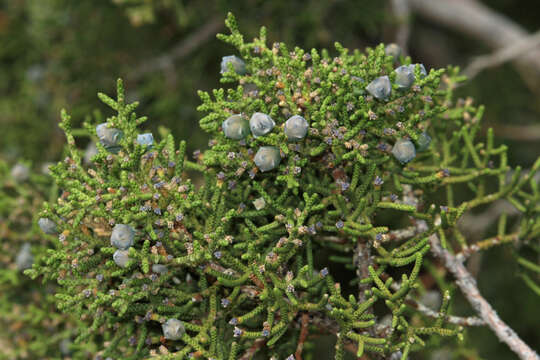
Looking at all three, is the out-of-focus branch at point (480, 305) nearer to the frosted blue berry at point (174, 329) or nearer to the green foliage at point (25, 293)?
the frosted blue berry at point (174, 329)

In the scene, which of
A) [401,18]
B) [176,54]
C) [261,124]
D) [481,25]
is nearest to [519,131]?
[481,25]

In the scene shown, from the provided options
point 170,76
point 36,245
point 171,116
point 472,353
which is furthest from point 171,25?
point 472,353

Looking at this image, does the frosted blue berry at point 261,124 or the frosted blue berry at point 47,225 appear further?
the frosted blue berry at point 47,225

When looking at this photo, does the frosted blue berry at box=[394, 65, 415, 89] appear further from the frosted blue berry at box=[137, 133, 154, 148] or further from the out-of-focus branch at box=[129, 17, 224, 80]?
the out-of-focus branch at box=[129, 17, 224, 80]

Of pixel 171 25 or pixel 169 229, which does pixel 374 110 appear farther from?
pixel 171 25

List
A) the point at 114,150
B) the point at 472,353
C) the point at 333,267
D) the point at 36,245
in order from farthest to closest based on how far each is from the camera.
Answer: the point at 333,267 → the point at 472,353 → the point at 36,245 → the point at 114,150

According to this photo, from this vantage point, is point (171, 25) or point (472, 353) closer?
point (472, 353)

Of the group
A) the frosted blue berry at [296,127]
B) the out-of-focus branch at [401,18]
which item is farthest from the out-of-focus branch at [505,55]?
the frosted blue berry at [296,127]
